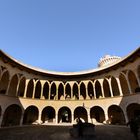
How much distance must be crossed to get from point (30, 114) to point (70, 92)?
9546 mm

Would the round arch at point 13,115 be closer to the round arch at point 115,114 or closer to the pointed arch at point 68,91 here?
the pointed arch at point 68,91

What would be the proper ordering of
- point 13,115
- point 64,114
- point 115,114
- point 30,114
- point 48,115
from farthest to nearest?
point 64,114
point 48,115
point 30,114
point 115,114
point 13,115

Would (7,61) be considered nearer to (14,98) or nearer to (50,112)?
(14,98)

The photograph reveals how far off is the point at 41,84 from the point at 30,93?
11.5ft

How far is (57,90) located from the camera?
1088 inches

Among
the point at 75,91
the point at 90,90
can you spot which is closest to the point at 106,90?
the point at 90,90

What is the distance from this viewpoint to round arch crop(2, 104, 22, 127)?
22.9 metres

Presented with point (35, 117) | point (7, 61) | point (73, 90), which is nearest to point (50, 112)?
point (35, 117)

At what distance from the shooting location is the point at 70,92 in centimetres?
2980

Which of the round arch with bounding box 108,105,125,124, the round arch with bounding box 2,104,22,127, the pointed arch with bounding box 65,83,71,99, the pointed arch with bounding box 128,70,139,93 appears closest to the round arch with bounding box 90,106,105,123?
the round arch with bounding box 108,105,125,124

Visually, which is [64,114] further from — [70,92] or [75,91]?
[75,91]

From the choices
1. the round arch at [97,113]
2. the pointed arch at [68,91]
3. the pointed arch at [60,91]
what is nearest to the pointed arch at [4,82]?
Result: the pointed arch at [60,91]

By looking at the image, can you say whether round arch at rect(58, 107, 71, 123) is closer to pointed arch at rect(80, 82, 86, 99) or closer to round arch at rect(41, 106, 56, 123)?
round arch at rect(41, 106, 56, 123)

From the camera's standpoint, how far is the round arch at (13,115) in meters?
22.9
